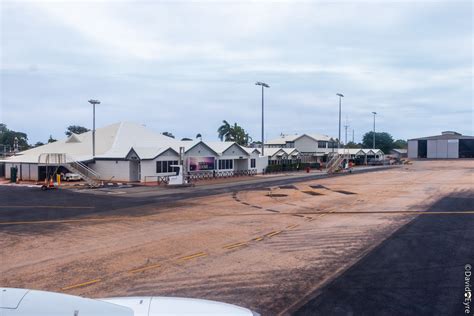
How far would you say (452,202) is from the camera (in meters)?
26.8

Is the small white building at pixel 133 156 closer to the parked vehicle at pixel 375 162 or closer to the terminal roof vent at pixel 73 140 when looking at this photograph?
the terminal roof vent at pixel 73 140

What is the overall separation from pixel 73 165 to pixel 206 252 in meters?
35.2

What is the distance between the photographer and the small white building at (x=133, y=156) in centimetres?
4691

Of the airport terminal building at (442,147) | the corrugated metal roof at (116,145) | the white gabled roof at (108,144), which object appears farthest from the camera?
the airport terminal building at (442,147)

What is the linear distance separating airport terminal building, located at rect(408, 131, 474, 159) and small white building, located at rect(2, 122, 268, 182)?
84599mm

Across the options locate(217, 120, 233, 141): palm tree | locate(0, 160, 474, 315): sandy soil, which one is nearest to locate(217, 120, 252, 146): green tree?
locate(217, 120, 233, 141): palm tree

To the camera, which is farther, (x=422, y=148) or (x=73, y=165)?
(x=422, y=148)

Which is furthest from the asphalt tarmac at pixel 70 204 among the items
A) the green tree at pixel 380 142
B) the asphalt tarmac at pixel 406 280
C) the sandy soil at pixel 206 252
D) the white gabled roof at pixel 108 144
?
the green tree at pixel 380 142

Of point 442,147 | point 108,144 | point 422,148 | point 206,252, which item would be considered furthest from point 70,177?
point 422,148

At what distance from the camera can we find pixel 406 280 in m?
10.4

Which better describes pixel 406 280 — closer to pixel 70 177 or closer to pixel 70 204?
pixel 70 204

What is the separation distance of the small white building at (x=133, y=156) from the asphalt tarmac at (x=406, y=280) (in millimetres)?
34391

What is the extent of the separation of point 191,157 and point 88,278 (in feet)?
136

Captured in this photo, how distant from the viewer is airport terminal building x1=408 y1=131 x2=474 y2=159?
12312cm
